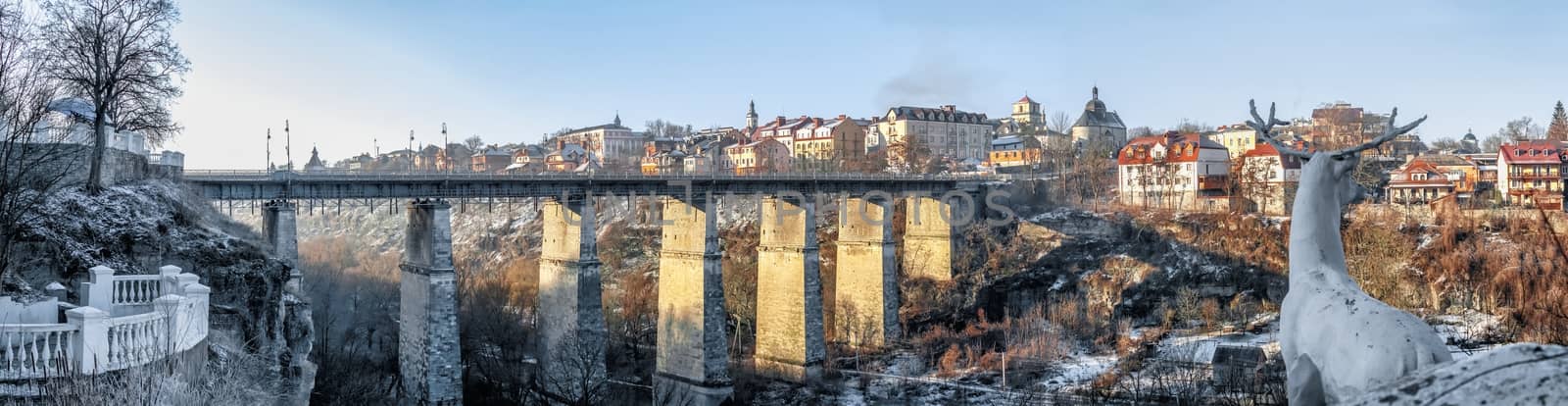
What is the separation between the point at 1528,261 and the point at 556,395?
37.2 metres

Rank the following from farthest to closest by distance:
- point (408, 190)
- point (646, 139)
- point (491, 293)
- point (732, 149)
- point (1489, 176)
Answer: point (646, 139) < point (732, 149) < point (1489, 176) < point (491, 293) < point (408, 190)

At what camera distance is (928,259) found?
55.1 meters

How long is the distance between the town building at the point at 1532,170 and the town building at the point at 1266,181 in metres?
10.2

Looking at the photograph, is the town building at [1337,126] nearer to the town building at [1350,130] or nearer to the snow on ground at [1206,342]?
the town building at [1350,130]

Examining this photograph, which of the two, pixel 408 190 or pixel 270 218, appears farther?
pixel 408 190

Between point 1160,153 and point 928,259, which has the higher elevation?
point 1160,153

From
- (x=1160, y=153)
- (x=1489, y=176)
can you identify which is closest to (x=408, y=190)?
(x=1160, y=153)

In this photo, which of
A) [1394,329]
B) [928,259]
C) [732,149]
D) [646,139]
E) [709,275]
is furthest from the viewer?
[646,139]

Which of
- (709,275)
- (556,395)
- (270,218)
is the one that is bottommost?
(556,395)

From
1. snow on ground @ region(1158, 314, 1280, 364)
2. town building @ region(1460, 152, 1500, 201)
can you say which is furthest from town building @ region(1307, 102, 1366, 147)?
snow on ground @ region(1158, 314, 1280, 364)

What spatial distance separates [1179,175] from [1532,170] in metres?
17.3

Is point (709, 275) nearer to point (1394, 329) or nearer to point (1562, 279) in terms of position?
point (1562, 279)

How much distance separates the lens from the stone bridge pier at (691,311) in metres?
38.1

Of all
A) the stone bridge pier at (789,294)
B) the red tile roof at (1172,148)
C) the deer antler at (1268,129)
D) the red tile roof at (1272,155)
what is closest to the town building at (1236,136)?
the red tile roof at (1172,148)
